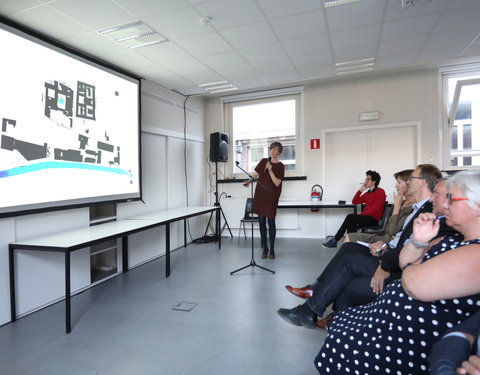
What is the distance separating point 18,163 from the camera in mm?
2562

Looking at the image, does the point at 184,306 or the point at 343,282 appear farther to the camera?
the point at 184,306

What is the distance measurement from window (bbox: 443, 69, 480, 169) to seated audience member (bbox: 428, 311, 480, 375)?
506 centimetres

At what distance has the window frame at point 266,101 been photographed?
582cm

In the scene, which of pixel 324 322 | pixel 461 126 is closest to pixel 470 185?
pixel 324 322

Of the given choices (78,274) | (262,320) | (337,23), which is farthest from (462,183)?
(78,274)

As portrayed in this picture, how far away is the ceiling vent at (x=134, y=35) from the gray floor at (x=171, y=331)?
267cm

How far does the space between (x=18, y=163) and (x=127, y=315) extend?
1.59 meters

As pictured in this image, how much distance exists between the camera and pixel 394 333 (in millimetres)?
1169

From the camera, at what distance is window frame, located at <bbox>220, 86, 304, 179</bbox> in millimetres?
5820

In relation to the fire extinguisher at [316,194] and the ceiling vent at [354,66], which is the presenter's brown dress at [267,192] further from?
the ceiling vent at [354,66]

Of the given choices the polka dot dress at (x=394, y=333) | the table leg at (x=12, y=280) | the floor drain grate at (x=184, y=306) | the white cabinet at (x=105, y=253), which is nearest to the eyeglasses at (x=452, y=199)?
the polka dot dress at (x=394, y=333)

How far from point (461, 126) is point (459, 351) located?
5474 millimetres

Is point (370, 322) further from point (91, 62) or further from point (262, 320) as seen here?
point (91, 62)

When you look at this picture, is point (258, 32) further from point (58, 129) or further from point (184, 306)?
point (184, 306)
